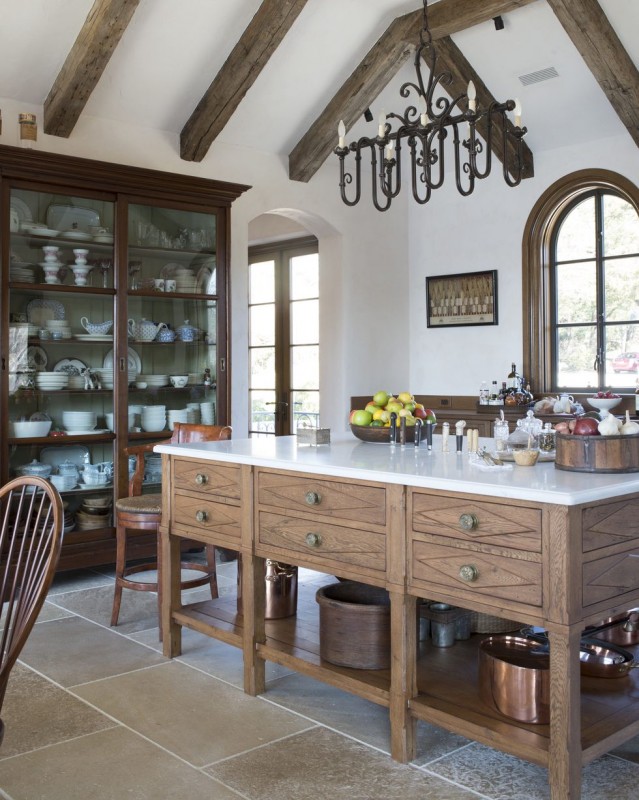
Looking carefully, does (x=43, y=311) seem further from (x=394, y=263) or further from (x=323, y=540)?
(x=394, y=263)

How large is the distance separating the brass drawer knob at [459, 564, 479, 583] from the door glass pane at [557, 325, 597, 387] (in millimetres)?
4009

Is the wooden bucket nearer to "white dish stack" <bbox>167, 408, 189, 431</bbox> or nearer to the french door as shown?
"white dish stack" <bbox>167, 408, 189, 431</bbox>

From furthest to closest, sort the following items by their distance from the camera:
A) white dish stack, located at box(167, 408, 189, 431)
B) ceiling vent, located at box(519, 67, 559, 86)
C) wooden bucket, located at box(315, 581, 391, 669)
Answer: ceiling vent, located at box(519, 67, 559, 86) → white dish stack, located at box(167, 408, 189, 431) → wooden bucket, located at box(315, 581, 391, 669)

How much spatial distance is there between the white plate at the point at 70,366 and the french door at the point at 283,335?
8.95 feet

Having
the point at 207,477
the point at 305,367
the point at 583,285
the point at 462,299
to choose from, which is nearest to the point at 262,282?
the point at 305,367

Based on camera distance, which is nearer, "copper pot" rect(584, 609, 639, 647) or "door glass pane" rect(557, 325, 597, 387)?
"copper pot" rect(584, 609, 639, 647)

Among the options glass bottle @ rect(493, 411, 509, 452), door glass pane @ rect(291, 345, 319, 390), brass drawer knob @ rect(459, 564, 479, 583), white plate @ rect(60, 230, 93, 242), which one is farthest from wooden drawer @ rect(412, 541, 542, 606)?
door glass pane @ rect(291, 345, 319, 390)

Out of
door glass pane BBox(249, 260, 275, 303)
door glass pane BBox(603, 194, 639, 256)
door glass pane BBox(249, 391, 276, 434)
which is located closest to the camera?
door glass pane BBox(603, 194, 639, 256)

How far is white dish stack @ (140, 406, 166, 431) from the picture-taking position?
4.99m

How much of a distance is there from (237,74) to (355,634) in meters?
3.52

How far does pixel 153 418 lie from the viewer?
5.04 m

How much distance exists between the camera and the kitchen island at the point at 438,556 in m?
2.10

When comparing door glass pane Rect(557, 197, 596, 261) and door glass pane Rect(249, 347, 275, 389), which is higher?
door glass pane Rect(557, 197, 596, 261)

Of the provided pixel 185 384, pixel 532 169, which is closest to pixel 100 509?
pixel 185 384
